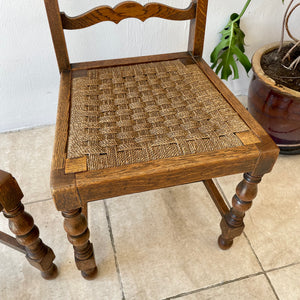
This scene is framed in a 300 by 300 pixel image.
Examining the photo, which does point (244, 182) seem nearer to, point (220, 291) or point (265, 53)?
point (220, 291)

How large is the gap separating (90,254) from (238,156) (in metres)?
0.49

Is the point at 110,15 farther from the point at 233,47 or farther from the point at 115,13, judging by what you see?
the point at 233,47

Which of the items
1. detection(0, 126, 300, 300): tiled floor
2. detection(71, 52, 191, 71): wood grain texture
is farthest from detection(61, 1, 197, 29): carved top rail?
detection(0, 126, 300, 300): tiled floor

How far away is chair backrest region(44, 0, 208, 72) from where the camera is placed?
0.82m

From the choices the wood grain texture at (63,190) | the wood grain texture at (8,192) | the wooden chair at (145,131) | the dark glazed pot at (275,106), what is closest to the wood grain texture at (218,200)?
the wooden chair at (145,131)

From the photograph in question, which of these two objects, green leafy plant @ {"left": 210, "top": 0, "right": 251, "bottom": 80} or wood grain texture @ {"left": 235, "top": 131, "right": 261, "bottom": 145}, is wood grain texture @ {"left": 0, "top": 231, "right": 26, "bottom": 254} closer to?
wood grain texture @ {"left": 235, "top": 131, "right": 261, "bottom": 145}

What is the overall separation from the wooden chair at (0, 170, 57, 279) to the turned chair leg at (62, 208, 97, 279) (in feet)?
0.33

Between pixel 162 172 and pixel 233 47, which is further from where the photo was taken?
pixel 233 47

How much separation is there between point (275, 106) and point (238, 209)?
0.52 metres

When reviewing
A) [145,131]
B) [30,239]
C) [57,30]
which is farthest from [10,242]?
[57,30]

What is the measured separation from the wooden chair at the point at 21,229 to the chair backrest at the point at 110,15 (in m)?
0.43

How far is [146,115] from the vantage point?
78 centimetres

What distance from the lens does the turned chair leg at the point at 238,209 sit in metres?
0.75

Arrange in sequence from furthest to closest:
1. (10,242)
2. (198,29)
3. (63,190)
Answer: (198,29) < (10,242) < (63,190)
